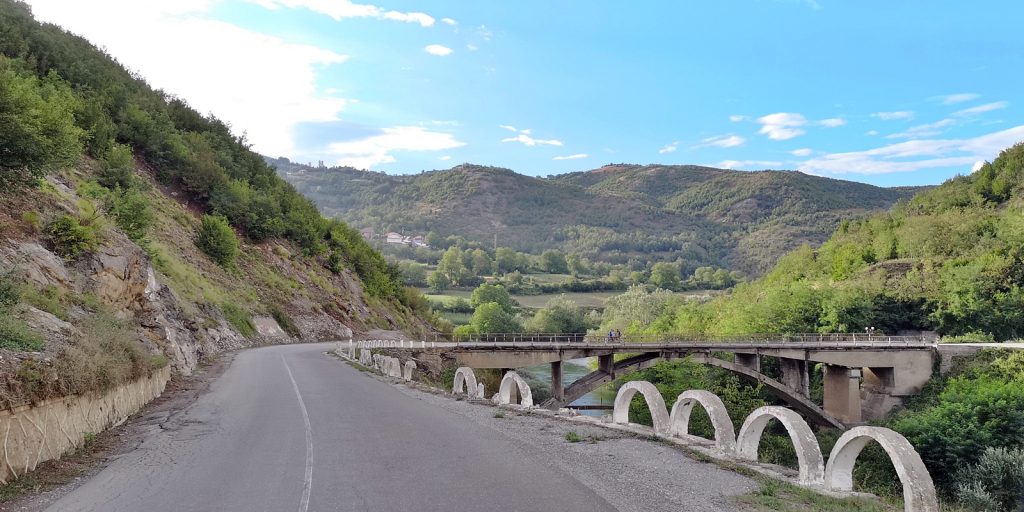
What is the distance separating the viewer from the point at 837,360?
5162cm

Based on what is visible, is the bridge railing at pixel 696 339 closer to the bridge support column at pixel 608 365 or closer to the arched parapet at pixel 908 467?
the bridge support column at pixel 608 365

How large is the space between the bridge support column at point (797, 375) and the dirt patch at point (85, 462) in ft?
161

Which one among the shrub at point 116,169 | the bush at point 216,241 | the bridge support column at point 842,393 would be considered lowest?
the bridge support column at point 842,393

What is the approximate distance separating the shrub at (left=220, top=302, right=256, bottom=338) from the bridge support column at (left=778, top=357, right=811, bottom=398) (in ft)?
137

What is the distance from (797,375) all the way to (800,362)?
1.12m

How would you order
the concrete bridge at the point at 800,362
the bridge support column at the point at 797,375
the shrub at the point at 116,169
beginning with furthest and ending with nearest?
the bridge support column at the point at 797,375
the concrete bridge at the point at 800,362
the shrub at the point at 116,169

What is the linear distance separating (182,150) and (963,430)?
5784cm

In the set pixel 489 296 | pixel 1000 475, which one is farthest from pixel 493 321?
pixel 1000 475

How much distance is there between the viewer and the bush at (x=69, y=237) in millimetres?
18764

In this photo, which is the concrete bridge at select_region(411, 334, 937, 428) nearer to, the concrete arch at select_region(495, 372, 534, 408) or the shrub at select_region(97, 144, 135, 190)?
the shrub at select_region(97, 144, 135, 190)

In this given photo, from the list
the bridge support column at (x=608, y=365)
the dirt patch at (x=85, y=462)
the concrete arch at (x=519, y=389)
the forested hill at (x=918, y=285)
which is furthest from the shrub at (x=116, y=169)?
the forested hill at (x=918, y=285)

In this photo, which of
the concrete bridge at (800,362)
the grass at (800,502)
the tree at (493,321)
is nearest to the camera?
the grass at (800,502)

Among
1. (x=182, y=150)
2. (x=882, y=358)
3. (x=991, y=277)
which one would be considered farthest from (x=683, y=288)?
(x=182, y=150)

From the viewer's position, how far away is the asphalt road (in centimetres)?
699
